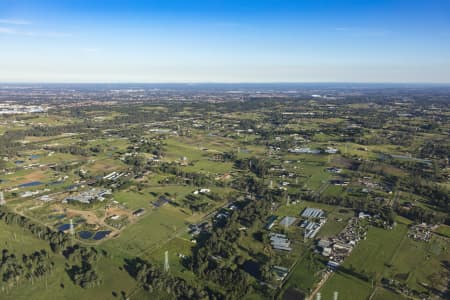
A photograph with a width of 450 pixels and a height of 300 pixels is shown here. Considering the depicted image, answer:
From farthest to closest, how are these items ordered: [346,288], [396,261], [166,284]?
[396,261]
[346,288]
[166,284]

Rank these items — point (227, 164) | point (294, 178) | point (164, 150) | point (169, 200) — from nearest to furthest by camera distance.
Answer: point (169, 200) < point (294, 178) < point (227, 164) < point (164, 150)

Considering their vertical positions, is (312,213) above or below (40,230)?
below

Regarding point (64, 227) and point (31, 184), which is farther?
point (31, 184)

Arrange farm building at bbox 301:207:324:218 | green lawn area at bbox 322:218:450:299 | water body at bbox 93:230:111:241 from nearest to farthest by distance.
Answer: green lawn area at bbox 322:218:450:299
water body at bbox 93:230:111:241
farm building at bbox 301:207:324:218

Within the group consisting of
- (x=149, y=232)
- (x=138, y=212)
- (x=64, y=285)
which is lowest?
(x=64, y=285)

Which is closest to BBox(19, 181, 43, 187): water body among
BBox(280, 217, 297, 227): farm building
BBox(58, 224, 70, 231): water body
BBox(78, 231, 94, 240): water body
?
BBox(58, 224, 70, 231): water body

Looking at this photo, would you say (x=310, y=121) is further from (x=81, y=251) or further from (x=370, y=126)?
(x=81, y=251)

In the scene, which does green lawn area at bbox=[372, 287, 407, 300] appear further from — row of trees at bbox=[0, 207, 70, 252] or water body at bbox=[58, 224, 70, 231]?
water body at bbox=[58, 224, 70, 231]

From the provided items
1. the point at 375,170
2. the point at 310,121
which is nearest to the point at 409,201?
the point at 375,170

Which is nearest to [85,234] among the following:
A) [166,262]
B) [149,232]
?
[149,232]

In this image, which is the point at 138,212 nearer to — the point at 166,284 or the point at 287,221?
the point at 166,284

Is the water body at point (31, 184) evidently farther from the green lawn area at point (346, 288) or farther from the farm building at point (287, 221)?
the green lawn area at point (346, 288)
